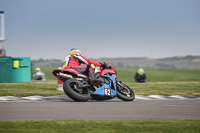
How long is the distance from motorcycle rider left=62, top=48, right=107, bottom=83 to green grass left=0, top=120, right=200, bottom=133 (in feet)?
12.4

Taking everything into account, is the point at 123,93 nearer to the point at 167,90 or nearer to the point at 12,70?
the point at 167,90

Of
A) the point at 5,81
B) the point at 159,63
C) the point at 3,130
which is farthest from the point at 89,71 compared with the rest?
the point at 159,63

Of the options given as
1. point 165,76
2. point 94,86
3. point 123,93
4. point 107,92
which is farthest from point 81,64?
point 165,76

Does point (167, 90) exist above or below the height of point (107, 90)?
below

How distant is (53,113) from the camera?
6.73 meters

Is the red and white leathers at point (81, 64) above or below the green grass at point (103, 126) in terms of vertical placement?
above

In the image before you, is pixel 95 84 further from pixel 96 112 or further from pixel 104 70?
pixel 96 112

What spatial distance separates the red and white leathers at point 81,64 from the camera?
30.8 ft

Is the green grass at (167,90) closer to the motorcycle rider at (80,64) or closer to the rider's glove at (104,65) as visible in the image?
the rider's glove at (104,65)

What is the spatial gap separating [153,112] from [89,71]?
9.57 ft

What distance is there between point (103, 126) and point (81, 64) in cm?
480

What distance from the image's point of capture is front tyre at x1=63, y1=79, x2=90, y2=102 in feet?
28.0

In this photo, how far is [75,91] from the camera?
893 cm

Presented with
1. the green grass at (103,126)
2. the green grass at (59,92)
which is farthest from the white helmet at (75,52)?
the green grass at (103,126)
